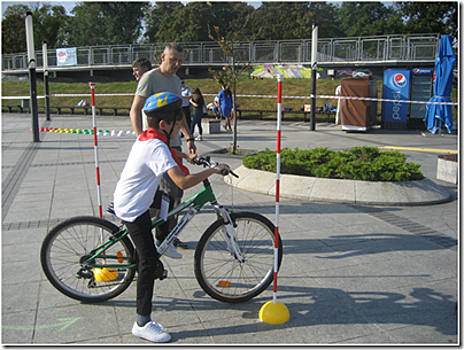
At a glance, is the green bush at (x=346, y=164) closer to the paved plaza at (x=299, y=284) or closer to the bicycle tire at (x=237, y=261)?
the paved plaza at (x=299, y=284)

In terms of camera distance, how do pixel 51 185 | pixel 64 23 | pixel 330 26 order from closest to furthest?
pixel 51 185, pixel 330 26, pixel 64 23

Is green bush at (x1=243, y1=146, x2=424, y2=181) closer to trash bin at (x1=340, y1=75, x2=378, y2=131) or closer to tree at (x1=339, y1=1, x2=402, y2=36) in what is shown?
trash bin at (x1=340, y1=75, x2=378, y2=131)

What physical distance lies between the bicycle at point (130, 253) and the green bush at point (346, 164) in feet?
11.6

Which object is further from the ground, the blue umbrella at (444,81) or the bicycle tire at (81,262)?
the blue umbrella at (444,81)

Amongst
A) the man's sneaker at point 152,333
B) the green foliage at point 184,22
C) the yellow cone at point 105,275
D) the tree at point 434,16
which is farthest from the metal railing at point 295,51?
the tree at point 434,16

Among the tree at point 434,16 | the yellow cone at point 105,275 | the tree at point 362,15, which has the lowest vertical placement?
the yellow cone at point 105,275

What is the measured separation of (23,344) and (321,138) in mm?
13098

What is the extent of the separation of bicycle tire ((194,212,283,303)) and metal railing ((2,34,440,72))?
1979cm

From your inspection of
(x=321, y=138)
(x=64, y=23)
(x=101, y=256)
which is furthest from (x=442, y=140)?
(x=64, y=23)

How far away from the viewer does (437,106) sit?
52.3ft

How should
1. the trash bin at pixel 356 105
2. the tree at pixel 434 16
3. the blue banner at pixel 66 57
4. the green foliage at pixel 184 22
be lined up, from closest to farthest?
the trash bin at pixel 356 105 → the blue banner at pixel 66 57 → the tree at pixel 434 16 → the green foliage at pixel 184 22

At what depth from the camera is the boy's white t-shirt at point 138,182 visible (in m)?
3.23

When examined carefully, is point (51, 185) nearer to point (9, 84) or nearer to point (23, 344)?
point (23, 344)

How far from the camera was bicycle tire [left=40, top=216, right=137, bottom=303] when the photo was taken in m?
3.70
